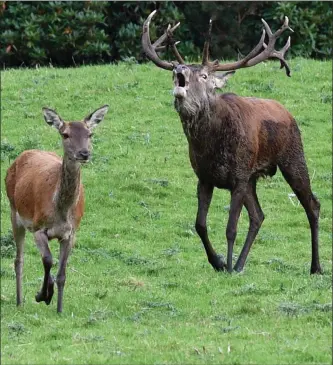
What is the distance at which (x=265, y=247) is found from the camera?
14.3 metres

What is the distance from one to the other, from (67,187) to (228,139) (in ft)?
7.94

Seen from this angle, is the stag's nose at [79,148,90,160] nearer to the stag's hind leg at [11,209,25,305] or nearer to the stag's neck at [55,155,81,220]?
the stag's neck at [55,155,81,220]

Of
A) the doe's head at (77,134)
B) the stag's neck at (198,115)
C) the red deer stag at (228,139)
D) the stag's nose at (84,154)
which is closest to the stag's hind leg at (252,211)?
the red deer stag at (228,139)

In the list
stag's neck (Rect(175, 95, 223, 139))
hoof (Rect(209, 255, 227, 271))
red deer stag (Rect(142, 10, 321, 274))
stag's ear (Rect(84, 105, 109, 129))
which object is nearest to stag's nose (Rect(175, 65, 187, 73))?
red deer stag (Rect(142, 10, 321, 274))

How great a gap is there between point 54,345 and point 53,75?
512 inches

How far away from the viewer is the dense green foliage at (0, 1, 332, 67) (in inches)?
979

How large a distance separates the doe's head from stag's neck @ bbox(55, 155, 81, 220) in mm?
115

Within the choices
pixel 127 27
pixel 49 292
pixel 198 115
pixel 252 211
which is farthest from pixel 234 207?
pixel 127 27

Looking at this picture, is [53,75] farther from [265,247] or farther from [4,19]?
[265,247]

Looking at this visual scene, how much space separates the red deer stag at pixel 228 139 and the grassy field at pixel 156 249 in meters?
0.67

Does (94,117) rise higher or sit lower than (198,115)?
higher

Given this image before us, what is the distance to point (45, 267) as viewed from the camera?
10.4 m

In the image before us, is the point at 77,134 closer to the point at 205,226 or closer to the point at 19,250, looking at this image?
the point at 19,250

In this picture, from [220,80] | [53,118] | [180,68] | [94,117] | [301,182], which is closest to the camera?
[53,118]
